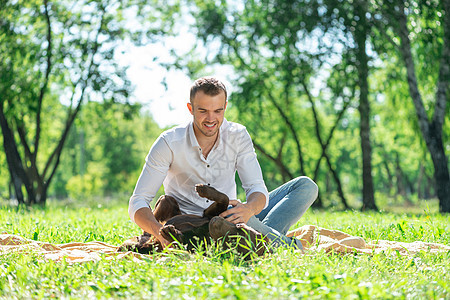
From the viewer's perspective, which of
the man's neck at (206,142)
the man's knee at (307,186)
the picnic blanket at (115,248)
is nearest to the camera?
the picnic blanket at (115,248)

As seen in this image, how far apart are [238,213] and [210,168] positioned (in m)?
0.74

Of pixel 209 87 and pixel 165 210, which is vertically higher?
pixel 209 87

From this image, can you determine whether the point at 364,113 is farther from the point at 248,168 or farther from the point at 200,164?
the point at 200,164

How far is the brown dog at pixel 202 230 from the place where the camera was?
11.9 ft

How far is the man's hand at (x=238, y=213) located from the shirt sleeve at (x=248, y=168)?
0.37 metres

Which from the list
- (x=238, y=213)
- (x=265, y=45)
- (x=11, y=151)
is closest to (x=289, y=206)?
(x=238, y=213)

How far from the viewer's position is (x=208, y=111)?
4.13 metres

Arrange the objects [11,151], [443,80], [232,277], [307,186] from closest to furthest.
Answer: [232,277]
[307,186]
[443,80]
[11,151]

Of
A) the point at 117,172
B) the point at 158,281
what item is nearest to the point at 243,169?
the point at 158,281

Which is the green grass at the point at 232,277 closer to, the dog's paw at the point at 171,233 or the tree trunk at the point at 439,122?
the dog's paw at the point at 171,233

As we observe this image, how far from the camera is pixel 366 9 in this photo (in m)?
12.2

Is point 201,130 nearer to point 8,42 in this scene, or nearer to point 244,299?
point 244,299

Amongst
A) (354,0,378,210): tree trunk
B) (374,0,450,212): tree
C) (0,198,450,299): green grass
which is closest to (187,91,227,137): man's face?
(0,198,450,299): green grass

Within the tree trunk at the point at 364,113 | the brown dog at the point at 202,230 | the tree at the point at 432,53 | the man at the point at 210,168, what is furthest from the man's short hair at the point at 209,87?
the tree trunk at the point at 364,113
